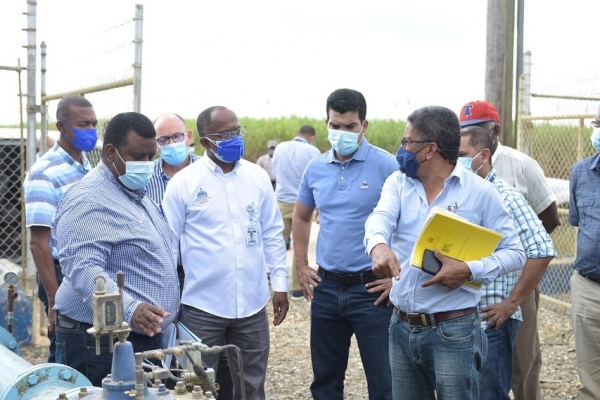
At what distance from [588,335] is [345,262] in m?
1.67

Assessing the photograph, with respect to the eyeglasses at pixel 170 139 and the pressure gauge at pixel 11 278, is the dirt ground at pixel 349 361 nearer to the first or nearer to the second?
the pressure gauge at pixel 11 278

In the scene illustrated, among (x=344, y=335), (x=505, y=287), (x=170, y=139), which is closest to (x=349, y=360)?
(x=344, y=335)

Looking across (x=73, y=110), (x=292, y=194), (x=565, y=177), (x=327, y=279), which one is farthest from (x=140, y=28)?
(x=565, y=177)

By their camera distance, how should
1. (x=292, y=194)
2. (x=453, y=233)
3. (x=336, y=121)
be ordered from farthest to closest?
(x=292, y=194), (x=336, y=121), (x=453, y=233)

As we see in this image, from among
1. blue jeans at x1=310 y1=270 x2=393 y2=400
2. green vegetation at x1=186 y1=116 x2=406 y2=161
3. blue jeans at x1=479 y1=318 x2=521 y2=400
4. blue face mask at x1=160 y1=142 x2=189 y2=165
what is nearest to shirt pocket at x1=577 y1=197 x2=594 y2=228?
blue jeans at x1=479 y1=318 x2=521 y2=400

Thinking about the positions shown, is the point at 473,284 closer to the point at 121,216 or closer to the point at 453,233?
the point at 453,233

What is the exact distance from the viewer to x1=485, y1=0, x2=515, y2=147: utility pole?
847cm

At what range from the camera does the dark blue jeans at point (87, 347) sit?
393 centimetres

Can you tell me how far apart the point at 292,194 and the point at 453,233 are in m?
7.62

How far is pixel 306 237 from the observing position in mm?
5621

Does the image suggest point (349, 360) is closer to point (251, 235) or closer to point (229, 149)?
point (251, 235)

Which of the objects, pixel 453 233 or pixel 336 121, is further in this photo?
pixel 336 121

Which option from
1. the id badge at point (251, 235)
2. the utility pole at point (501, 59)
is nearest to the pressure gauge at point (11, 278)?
the id badge at point (251, 235)

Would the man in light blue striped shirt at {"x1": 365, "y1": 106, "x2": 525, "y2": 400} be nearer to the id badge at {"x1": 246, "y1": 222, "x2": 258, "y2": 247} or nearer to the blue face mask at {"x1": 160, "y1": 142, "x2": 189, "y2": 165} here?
the id badge at {"x1": 246, "y1": 222, "x2": 258, "y2": 247}
